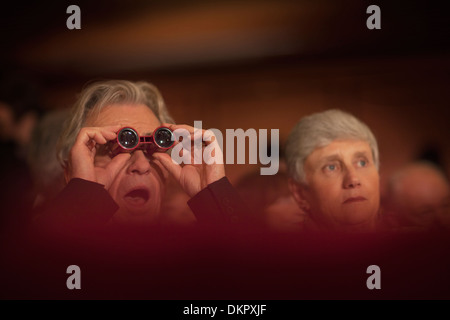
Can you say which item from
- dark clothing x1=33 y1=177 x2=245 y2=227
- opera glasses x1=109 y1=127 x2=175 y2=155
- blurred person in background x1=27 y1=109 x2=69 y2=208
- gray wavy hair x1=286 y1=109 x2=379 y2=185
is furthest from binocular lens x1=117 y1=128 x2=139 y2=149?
gray wavy hair x1=286 y1=109 x2=379 y2=185

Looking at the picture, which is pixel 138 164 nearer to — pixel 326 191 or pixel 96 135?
pixel 96 135

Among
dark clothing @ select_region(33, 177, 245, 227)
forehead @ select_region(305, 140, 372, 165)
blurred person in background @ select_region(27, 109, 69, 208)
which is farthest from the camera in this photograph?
blurred person in background @ select_region(27, 109, 69, 208)

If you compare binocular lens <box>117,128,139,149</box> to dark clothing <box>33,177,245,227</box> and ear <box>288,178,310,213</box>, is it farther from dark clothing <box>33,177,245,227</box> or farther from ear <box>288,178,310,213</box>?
ear <box>288,178,310,213</box>

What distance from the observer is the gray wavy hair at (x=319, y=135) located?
1.60 metres

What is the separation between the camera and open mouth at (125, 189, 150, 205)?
148 centimetres

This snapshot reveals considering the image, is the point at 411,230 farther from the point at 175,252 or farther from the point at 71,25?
the point at 71,25

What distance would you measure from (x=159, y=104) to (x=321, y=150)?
0.58 m

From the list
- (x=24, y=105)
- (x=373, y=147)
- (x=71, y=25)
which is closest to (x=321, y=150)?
(x=373, y=147)

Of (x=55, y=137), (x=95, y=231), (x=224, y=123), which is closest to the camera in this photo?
(x=95, y=231)

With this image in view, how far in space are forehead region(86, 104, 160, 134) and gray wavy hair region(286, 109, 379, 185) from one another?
1.63 feet

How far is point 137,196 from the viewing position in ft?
4.91

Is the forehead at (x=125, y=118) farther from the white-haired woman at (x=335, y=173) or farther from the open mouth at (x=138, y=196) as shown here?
the white-haired woman at (x=335, y=173)

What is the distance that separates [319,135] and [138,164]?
2.05ft

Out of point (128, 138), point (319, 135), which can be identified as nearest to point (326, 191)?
point (319, 135)
